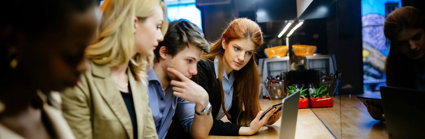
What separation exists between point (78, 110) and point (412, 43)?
2.83 ft

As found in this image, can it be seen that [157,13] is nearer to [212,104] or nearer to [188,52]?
[188,52]

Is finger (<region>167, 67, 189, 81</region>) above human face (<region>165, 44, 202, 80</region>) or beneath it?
beneath

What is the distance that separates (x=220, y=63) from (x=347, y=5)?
113 centimetres

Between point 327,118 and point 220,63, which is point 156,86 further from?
point 327,118

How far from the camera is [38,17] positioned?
243 millimetres

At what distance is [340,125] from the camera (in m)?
1.36

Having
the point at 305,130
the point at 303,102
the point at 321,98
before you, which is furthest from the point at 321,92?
the point at 305,130

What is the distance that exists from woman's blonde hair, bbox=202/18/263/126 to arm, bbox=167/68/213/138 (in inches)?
23.2

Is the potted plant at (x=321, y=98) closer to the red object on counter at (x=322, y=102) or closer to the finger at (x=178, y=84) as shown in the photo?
the red object on counter at (x=322, y=102)

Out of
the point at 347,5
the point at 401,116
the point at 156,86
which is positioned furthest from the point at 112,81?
the point at 347,5

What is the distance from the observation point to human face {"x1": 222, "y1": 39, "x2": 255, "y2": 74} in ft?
6.55

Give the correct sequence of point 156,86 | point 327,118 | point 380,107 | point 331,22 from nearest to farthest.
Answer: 1. point 380,107
2. point 156,86
3. point 331,22
4. point 327,118

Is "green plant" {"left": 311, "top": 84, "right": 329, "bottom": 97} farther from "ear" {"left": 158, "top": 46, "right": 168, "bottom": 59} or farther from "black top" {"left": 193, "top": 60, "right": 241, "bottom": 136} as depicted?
"ear" {"left": 158, "top": 46, "right": 168, "bottom": 59}

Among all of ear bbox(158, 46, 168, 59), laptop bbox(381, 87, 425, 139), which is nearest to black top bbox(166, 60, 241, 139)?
ear bbox(158, 46, 168, 59)
